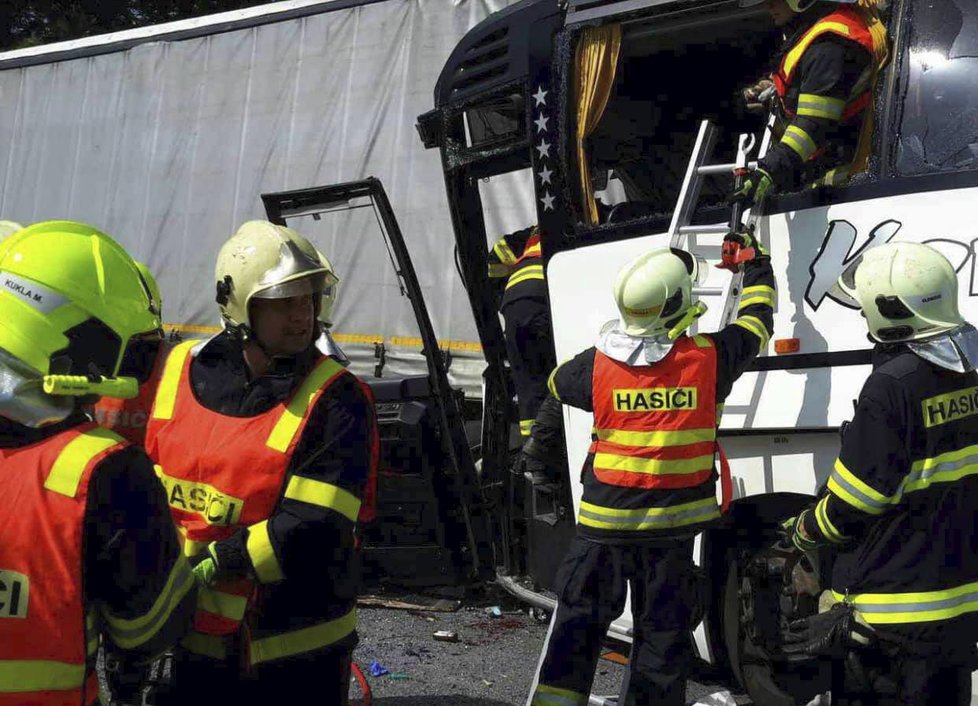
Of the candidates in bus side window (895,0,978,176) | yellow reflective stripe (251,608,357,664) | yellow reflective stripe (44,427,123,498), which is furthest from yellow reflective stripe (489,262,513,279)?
yellow reflective stripe (44,427,123,498)

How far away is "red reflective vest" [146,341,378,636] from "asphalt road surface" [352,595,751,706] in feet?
6.73

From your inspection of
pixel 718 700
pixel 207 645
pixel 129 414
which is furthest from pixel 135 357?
pixel 718 700

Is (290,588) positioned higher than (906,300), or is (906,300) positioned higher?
(906,300)

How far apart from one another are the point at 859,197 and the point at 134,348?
2.39 metres


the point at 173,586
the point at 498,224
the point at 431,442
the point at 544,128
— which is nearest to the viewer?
the point at 173,586

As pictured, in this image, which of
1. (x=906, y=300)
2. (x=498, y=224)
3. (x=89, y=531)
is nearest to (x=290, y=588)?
(x=89, y=531)

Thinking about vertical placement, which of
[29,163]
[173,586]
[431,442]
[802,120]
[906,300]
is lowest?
[173,586]

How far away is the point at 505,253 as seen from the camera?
5.39m

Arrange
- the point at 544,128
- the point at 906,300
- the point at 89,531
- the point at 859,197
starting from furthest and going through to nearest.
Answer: the point at 544,128 → the point at 859,197 → the point at 906,300 → the point at 89,531

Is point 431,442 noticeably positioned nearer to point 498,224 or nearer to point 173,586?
point 498,224

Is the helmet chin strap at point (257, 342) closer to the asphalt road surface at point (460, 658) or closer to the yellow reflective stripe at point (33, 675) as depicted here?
the yellow reflective stripe at point (33, 675)

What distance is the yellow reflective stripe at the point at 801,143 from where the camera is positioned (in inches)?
142

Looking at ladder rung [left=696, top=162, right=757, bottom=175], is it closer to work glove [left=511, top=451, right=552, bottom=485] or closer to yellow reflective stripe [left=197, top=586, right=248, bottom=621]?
work glove [left=511, top=451, right=552, bottom=485]

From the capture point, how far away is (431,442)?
16.9ft
